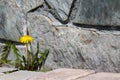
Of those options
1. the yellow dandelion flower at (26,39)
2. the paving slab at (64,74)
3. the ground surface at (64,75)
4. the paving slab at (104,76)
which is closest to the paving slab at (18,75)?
the ground surface at (64,75)

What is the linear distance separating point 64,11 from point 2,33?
660 mm

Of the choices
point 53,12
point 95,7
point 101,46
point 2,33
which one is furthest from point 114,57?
point 2,33

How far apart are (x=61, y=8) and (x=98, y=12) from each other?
0.37 meters

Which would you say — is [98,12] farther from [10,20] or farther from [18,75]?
[10,20]

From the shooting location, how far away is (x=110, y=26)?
3.11 m

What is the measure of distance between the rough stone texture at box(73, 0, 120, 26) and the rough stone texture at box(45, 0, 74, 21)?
0.34 ft

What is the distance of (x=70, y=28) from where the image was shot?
10.9ft

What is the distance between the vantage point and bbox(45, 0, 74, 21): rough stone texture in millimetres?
3346

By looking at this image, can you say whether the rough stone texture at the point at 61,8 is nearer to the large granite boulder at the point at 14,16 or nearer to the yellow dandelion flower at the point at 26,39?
the large granite boulder at the point at 14,16

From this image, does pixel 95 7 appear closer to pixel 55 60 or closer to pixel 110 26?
pixel 110 26

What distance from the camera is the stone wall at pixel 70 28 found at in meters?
3.11

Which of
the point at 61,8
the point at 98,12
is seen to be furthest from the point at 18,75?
the point at 98,12

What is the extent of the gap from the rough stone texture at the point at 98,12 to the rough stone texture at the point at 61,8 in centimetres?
10

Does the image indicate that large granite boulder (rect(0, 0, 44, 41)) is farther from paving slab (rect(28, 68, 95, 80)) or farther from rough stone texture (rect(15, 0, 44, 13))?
paving slab (rect(28, 68, 95, 80))
